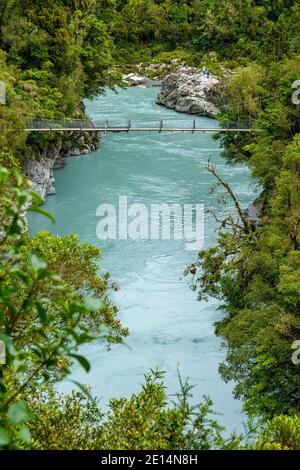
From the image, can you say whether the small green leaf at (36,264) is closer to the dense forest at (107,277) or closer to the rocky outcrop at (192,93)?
the dense forest at (107,277)

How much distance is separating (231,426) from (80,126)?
35.1 ft

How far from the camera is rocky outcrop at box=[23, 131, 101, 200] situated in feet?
58.6

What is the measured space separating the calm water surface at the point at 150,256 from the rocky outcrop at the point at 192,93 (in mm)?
1590

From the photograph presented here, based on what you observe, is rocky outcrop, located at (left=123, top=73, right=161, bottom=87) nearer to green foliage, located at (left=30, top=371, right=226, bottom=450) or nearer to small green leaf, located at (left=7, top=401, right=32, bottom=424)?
green foliage, located at (left=30, top=371, right=226, bottom=450)

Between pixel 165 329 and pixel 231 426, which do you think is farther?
pixel 165 329

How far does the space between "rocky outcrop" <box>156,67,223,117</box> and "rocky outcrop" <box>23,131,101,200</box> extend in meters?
7.70

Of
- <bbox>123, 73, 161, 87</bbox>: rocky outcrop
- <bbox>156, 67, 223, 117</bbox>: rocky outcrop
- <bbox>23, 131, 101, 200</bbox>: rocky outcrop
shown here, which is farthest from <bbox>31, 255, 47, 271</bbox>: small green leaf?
<bbox>123, 73, 161, 87</bbox>: rocky outcrop

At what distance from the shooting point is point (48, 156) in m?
19.4

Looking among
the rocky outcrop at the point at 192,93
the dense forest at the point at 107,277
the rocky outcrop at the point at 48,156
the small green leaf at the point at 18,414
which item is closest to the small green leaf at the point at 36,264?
the dense forest at the point at 107,277

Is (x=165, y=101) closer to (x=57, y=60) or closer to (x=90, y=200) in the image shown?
(x=57, y=60)

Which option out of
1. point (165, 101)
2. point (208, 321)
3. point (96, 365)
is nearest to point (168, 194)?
point (208, 321)

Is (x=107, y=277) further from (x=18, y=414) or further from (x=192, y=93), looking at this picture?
(x=192, y=93)

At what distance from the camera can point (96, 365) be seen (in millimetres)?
10633

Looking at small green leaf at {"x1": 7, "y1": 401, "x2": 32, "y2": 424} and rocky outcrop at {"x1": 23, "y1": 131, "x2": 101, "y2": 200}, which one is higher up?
small green leaf at {"x1": 7, "y1": 401, "x2": 32, "y2": 424}
